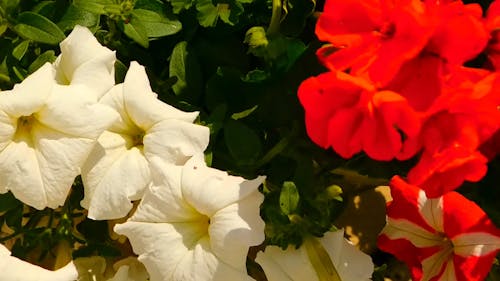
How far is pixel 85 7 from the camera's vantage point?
2.91ft

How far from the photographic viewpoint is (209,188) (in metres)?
0.80

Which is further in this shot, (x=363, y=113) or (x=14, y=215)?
(x=14, y=215)

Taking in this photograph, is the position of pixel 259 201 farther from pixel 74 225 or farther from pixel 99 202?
pixel 74 225

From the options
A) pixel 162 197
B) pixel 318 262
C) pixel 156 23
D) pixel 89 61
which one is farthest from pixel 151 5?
pixel 318 262

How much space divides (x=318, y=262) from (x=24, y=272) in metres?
0.29

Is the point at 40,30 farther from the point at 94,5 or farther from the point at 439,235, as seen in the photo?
the point at 439,235

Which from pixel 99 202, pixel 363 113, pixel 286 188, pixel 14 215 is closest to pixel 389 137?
pixel 363 113

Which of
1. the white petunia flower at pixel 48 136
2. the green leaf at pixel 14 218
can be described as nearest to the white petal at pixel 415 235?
the white petunia flower at pixel 48 136

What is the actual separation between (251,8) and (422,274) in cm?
34

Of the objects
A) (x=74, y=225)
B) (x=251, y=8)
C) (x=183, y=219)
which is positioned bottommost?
(x=74, y=225)

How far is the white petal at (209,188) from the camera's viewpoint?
80 centimetres

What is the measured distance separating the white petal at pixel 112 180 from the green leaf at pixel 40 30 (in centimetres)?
13

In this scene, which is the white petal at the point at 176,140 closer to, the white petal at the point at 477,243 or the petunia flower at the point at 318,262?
the petunia flower at the point at 318,262

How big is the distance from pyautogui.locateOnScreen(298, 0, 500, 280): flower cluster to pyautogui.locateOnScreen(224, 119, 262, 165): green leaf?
0.62 feet
